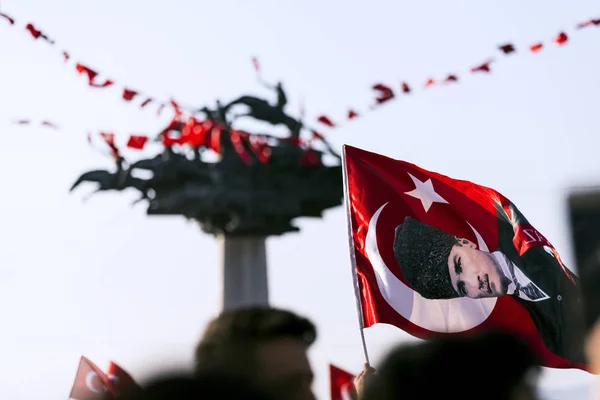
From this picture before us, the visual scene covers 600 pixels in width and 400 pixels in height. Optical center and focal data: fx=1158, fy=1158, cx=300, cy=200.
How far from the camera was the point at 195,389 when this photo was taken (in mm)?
2715

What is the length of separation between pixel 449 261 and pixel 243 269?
863 inches

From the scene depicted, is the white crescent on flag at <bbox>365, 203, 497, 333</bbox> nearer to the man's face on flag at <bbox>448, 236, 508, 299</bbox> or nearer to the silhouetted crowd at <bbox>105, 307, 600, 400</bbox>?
the man's face on flag at <bbox>448, 236, 508, 299</bbox>

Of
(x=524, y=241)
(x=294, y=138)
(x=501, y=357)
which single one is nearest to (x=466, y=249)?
(x=524, y=241)

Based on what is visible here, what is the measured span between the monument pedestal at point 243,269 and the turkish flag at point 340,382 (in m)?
17.6

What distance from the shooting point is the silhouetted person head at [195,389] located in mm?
2666

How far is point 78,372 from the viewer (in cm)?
1270

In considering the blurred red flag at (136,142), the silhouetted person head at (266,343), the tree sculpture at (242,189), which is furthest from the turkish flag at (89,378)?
the tree sculpture at (242,189)

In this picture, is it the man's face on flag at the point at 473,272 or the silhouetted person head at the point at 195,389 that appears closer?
the silhouetted person head at the point at 195,389

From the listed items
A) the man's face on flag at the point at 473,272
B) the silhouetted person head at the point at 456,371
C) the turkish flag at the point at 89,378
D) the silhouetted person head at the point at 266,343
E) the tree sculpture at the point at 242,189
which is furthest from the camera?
the tree sculpture at the point at 242,189

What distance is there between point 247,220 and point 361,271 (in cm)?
2125

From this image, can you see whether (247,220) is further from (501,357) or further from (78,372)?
A: (501,357)

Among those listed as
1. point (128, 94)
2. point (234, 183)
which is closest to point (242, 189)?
point (234, 183)

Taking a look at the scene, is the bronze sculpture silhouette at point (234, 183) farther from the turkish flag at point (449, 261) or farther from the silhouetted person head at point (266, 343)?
the silhouetted person head at point (266, 343)

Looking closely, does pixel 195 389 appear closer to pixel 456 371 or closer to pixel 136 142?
pixel 456 371
